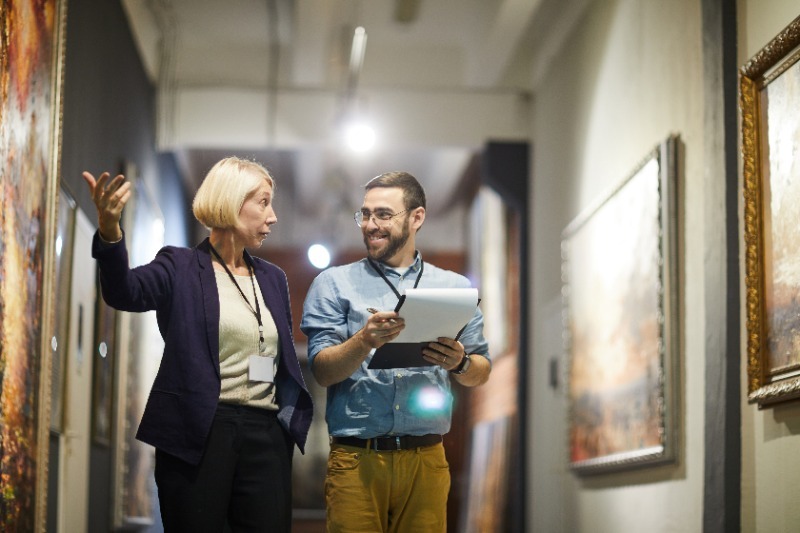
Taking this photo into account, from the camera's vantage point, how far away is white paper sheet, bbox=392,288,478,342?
117 inches

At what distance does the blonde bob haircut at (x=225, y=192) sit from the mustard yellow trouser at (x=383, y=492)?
760 millimetres

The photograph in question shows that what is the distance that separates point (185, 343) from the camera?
3.02 m

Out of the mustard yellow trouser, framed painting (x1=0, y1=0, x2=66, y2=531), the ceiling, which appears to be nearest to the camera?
the mustard yellow trouser

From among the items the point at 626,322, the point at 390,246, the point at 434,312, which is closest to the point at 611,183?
the point at 626,322

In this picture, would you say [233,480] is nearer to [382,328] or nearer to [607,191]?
[382,328]

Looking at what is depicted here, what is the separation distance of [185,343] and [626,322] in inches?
134

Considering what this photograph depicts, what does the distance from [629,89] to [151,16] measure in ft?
11.9

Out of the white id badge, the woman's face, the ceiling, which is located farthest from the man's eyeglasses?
the ceiling

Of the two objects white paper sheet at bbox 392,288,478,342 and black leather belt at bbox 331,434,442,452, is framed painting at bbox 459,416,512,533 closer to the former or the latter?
black leather belt at bbox 331,434,442,452

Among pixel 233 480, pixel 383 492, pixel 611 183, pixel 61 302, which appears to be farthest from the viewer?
pixel 611 183

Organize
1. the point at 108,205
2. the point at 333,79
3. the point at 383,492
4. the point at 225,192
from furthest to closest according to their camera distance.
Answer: the point at 333,79 < the point at 383,492 < the point at 225,192 < the point at 108,205

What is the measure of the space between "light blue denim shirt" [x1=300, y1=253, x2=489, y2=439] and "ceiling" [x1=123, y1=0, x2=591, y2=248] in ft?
16.2

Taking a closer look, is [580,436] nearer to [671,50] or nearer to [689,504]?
[689,504]

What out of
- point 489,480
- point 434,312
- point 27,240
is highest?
point 27,240
